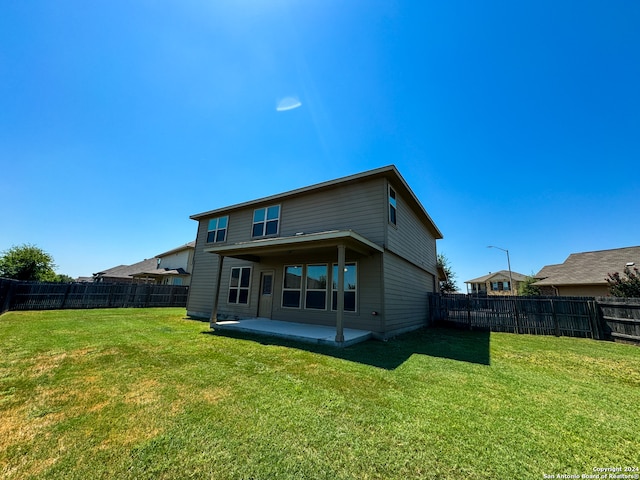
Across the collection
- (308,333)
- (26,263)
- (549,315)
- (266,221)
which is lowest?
(308,333)

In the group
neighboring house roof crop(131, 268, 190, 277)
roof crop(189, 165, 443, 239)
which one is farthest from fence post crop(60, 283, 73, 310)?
neighboring house roof crop(131, 268, 190, 277)

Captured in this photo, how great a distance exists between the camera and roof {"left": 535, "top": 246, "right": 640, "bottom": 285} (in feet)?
52.6

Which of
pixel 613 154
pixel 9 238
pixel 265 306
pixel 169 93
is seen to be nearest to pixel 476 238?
pixel 613 154

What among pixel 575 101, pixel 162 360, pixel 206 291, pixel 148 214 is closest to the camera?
pixel 162 360

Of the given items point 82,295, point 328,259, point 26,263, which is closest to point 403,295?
point 328,259

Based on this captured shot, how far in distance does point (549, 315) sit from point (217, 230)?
1463 centimetres

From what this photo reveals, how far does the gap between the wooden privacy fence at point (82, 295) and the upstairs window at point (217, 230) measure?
744 cm

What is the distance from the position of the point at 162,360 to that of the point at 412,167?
1159 centimetres

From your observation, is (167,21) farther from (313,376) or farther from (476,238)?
(476,238)

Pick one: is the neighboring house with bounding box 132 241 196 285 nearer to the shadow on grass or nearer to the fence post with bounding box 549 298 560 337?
the shadow on grass

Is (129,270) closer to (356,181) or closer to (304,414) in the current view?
(356,181)

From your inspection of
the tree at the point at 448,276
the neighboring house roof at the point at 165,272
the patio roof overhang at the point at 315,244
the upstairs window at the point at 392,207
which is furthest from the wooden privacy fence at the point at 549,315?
the neighboring house roof at the point at 165,272

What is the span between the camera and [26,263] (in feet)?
62.2

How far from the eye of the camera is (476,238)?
83.1 feet
